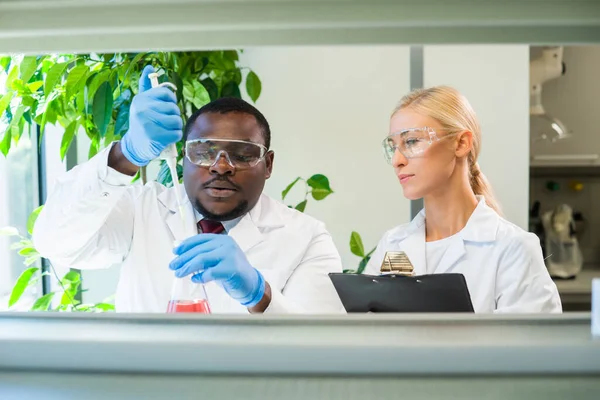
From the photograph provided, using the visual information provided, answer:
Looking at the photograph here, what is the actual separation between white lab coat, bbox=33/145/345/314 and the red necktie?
0.07ft

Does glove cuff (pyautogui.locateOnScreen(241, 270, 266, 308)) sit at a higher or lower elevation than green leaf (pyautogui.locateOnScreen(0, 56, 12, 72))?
lower

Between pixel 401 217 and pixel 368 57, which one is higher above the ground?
pixel 368 57

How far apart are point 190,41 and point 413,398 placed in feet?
1.11

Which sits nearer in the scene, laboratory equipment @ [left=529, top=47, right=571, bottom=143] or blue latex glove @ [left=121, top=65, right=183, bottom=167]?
blue latex glove @ [left=121, top=65, right=183, bottom=167]

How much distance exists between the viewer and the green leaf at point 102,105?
4.79 feet

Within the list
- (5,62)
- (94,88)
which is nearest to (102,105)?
(94,88)

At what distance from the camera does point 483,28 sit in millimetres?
459

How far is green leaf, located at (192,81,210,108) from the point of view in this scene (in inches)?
64.2

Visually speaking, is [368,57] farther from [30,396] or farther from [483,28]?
[30,396]

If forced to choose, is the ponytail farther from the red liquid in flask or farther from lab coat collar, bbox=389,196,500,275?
the red liquid in flask

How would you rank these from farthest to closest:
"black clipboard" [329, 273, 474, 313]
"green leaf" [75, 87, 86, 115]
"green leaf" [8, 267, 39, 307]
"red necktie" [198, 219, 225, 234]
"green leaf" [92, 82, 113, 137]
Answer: "green leaf" [8, 267, 39, 307]
"green leaf" [75, 87, 86, 115]
"green leaf" [92, 82, 113, 137]
"red necktie" [198, 219, 225, 234]
"black clipboard" [329, 273, 474, 313]

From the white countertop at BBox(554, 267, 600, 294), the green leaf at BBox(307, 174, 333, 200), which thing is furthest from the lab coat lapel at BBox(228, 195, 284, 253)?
the white countertop at BBox(554, 267, 600, 294)

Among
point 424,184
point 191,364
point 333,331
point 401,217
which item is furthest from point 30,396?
point 401,217

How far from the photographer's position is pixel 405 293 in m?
0.86
